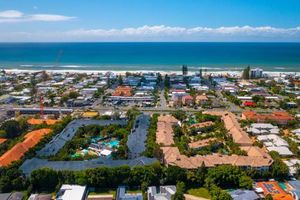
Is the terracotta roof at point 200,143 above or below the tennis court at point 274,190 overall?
above

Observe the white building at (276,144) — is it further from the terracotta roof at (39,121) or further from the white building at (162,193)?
the terracotta roof at (39,121)

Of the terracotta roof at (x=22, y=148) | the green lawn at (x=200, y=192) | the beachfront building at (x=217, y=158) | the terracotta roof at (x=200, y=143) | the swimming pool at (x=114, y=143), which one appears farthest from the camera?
the swimming pool at (x=114, y=143)

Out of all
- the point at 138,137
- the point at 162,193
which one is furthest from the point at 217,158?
the point at 138,137

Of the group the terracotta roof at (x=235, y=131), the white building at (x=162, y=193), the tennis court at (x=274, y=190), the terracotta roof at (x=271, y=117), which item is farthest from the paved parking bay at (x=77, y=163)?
the terracotta roof at (x=271, y=117)

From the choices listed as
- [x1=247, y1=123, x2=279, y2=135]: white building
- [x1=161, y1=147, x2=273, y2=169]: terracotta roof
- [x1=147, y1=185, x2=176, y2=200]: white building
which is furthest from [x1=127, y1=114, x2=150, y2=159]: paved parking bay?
[x1=247, y1=123, x2=279, y2=135]: white building

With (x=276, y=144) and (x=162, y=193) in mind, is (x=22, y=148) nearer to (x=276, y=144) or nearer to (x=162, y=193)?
(x=162, y=193)

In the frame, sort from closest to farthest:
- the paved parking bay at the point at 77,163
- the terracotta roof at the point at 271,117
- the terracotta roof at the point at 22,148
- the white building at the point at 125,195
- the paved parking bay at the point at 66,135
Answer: the white building at the point at 125,195 < the paved parking bay at the point at 77,163 < the terracotta roof at the point at 22,148 < the paved parking bay at the point at 66,135 < the terracotta roof at the point at 271,117

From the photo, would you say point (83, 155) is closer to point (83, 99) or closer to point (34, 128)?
point (34, 128)

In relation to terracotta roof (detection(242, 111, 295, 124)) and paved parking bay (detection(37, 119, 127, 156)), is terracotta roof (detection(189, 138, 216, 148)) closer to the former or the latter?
paved parking bay (detection(37, 119, 127, 156))
